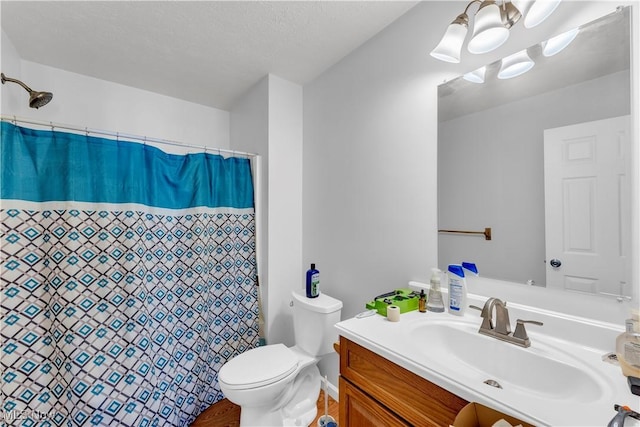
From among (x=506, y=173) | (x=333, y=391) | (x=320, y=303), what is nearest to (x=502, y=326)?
(x=506, y=173)

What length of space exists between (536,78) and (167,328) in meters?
2.24

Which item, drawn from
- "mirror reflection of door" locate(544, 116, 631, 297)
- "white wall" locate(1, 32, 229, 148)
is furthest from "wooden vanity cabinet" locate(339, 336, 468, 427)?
"white wall" locate(1, 32, 229, 148)

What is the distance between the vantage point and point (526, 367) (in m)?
0.83

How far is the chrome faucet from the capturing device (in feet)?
Answer: 2.86

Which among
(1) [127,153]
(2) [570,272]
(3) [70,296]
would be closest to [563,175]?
(2) [570,272]

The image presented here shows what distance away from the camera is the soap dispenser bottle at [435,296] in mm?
1159

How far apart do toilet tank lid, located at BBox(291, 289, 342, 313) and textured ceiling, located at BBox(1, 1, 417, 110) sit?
162cm

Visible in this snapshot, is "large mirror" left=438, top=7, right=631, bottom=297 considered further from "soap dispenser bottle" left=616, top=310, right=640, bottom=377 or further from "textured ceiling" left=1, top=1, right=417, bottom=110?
"textured ceiling" left=1, top=1, right=417, bottom=110

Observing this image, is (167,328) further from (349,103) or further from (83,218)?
(349,103)

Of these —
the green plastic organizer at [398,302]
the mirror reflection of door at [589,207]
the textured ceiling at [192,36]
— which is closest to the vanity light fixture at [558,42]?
the mirror reflection of door at [589,207]

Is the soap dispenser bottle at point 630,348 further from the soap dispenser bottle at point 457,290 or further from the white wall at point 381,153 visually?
the white wall at point 381,153

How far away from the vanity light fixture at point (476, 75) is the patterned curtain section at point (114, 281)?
1.56 meters

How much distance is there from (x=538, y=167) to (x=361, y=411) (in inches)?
43.8

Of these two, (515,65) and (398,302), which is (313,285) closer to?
(398,302)
